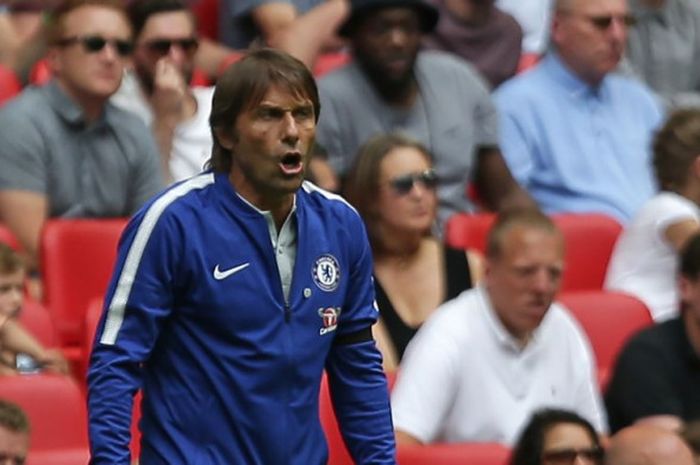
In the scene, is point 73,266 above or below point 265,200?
below

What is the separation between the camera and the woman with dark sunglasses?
5945 mm

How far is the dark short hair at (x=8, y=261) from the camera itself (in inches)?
217

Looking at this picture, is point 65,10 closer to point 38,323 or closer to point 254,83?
point 38,323

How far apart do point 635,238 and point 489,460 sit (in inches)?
72.4

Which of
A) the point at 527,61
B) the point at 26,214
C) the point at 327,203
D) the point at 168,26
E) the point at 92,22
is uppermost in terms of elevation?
the point at 327,203

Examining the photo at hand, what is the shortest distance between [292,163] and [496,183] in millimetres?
3453

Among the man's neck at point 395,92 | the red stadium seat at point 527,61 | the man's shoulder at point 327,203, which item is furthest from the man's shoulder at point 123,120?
the man's shoulder at point 327,203

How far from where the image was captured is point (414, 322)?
588 centimetres

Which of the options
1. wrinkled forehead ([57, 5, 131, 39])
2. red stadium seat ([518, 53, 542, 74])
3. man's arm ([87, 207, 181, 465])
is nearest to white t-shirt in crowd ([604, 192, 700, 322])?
wrinkled forehead ([57, 5, 131, 39])

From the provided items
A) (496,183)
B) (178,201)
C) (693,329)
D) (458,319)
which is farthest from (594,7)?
(178,201)

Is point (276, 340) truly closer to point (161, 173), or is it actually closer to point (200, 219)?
point (200, 219)

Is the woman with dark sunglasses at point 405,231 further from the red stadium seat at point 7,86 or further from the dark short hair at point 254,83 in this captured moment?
the dark short hair at point 254,83

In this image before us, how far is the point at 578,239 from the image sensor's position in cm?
659

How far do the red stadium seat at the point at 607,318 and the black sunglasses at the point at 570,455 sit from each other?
121cm
